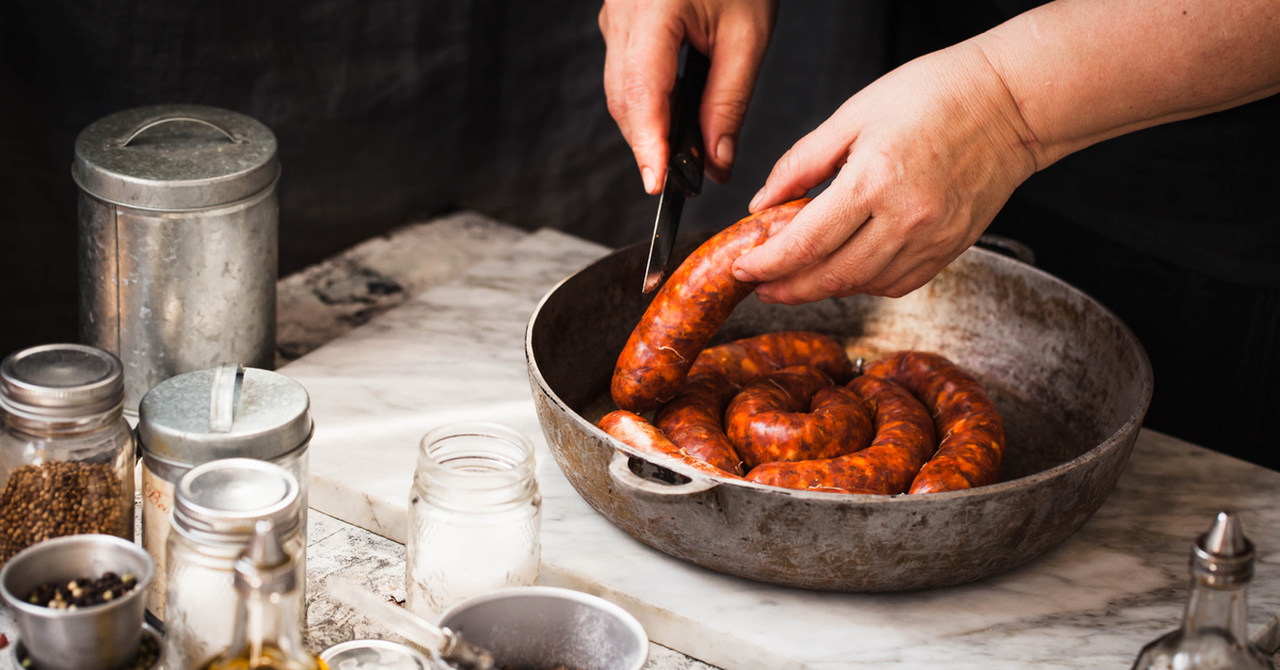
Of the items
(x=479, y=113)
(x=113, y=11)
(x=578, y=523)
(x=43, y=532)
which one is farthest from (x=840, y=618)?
(x=479, y=113)

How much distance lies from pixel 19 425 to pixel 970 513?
1.16m

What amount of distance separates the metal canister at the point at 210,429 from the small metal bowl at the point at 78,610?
5.2 inches

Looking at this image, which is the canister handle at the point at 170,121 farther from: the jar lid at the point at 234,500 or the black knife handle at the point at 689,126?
the jar lid at the point at 234,500

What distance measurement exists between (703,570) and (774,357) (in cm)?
55

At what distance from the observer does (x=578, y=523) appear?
177 cm

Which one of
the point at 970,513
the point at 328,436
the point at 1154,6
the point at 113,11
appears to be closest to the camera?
the point at 970,513

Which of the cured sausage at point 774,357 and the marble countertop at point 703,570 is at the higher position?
the cured sausage at point 774,357

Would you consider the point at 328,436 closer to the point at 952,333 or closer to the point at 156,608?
the point at 156,608

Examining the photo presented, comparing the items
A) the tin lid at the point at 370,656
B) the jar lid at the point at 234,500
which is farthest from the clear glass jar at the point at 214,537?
the tin lid at the point at 370,656

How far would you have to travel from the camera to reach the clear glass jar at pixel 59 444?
1.27 meters

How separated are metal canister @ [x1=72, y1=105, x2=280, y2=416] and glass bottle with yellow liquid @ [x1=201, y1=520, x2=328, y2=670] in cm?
100

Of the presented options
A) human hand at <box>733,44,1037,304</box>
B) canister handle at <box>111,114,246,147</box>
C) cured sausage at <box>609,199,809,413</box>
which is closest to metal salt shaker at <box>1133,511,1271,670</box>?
human hand at <box>733,44,1037,304</box>

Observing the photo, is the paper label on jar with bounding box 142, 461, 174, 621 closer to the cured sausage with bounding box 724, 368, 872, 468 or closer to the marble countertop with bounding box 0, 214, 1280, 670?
the marble countertop with bounding box 0, 214, 1280, 670

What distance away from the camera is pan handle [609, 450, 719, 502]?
4.54ft
